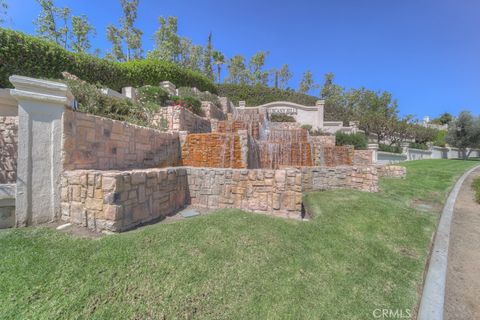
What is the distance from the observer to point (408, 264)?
3.54 meters

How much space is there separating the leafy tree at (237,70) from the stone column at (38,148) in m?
42.3

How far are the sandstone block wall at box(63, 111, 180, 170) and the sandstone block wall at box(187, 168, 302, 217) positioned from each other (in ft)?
5.62

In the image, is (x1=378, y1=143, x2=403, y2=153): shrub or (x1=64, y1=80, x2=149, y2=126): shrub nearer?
(x1=64, y1=80, x2=149, y2=126): shrub

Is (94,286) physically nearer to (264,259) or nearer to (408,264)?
(264,259)

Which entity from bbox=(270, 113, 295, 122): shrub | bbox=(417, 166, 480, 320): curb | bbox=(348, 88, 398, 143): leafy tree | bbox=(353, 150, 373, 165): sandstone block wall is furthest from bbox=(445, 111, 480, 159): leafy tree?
bbox=(417, 166, 480, 320): curb

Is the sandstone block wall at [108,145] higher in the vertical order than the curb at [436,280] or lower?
higher

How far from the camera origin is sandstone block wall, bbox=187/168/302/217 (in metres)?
4.77

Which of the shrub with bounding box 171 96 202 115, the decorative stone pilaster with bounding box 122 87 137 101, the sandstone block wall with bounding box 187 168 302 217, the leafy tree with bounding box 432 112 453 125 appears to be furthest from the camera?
the leafy tree with bounding box 432 112 453 125

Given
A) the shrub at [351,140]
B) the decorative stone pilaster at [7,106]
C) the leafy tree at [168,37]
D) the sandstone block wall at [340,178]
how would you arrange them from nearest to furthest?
the decorative stone pilaster at [7,106], the sandstone block wall at [340,178], the shrub at [351,140], the leafy tree at [168,37]

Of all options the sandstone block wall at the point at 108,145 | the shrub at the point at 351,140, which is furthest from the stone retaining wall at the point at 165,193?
the shrub at the point at 351,140

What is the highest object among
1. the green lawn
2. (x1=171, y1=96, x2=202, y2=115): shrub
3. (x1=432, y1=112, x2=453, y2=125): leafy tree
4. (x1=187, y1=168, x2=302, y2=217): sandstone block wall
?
(x1=432, y1=112, x2=453, y2=125): leafy tree

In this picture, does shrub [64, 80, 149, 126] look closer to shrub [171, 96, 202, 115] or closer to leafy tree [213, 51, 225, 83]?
shrub [171, 96, 202, 115]

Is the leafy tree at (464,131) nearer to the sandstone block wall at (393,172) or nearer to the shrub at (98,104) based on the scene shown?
the sandstone block wall at (393,172)

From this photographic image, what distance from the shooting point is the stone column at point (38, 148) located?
3494 mm
